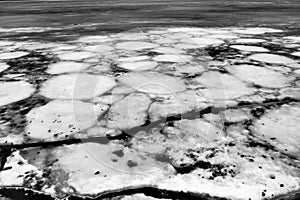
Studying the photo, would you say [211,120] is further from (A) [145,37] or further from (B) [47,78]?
(A) [145,37]

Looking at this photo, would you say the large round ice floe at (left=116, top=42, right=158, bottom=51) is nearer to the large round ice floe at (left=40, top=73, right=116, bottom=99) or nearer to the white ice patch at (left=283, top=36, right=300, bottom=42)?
the large round ice floe at (left=40, top=73, right=116, bottom=99)

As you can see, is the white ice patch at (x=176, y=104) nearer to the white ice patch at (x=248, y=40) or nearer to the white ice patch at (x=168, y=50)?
the white ice patch at (x=168, y=50)

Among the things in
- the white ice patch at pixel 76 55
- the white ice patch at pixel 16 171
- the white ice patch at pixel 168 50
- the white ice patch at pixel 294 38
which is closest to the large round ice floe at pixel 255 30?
the white ice patch at pixel 294 38

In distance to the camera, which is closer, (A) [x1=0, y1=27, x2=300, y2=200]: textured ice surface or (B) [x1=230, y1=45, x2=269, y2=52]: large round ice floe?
(A) [x1=0, y1=27, x2=300, y2=200]: textured ice surface

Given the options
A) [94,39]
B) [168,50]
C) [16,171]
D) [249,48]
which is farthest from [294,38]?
[16,171]

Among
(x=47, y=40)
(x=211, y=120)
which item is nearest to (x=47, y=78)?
(x=211, y=120)

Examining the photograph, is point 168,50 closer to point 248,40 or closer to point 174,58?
point 174,58

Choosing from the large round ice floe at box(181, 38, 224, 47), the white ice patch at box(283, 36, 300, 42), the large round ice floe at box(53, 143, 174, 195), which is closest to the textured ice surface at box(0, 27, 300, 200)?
the large round ice floe at box(53, 143, 174, 195)
